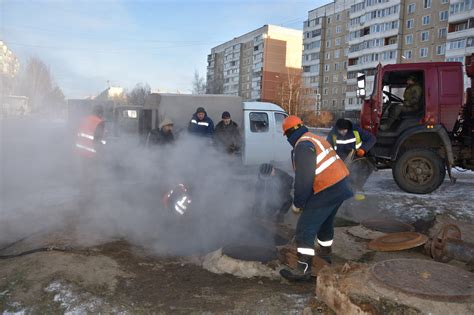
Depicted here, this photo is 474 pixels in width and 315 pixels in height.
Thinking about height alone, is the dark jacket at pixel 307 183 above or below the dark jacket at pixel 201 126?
below

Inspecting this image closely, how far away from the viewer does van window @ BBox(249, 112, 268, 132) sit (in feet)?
34.1

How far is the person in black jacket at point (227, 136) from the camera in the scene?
784cm

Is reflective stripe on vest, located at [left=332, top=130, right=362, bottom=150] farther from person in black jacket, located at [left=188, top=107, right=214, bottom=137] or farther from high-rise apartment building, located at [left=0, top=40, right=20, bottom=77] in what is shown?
high-rise apartment building, located at [left=0, top=40, right=20, bottom=77]

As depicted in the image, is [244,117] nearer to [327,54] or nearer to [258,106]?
[258,106]

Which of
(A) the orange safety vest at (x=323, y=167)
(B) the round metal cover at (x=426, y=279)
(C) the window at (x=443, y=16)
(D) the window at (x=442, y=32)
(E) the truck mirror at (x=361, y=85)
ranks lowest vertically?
(B) the round metal cover at (x=426, y=279)

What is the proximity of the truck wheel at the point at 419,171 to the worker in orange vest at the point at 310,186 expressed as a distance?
13.9 feet

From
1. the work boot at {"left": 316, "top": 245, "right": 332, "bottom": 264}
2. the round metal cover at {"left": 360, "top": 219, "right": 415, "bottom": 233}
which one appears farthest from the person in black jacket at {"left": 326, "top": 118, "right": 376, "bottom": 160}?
the work boot at {"left": 316, "top": 245, "right": 332, "bottom": 264}

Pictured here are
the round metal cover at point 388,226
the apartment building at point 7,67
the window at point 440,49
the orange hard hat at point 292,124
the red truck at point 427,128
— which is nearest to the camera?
the orange hard hat at point 292,124

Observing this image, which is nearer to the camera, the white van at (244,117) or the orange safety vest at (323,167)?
the orange safety vest at (323,167)

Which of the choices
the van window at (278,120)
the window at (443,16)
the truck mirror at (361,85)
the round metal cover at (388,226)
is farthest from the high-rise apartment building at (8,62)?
the window at (443,16)

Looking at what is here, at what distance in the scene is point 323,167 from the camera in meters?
3.84

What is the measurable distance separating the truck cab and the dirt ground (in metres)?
4.84

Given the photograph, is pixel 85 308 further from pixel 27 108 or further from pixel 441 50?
pixel 441 50

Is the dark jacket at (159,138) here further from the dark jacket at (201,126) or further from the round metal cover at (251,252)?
the round metal cover at (251,252)
